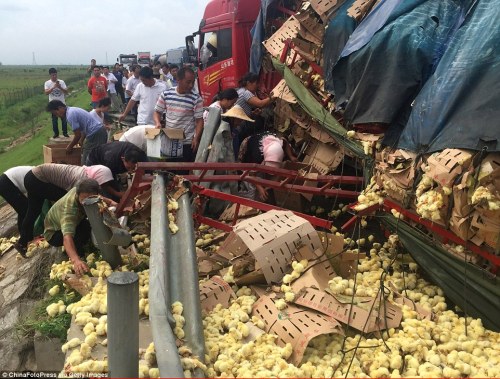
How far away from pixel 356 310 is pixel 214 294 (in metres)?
1.19

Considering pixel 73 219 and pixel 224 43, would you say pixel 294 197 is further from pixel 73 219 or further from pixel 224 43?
pixel 224 43

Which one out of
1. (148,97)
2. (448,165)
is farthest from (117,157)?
(448,165)

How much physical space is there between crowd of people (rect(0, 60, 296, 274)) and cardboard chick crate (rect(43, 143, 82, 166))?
0.10 meters

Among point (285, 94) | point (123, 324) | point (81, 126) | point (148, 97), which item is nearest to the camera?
point (123, 324)

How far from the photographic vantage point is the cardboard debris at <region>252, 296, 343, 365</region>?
Answer: 3.16 m

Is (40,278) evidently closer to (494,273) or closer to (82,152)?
(82,152)

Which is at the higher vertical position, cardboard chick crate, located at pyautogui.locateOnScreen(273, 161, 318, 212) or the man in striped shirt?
the man in striped shirt

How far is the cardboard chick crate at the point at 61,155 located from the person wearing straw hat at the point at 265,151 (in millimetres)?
3240

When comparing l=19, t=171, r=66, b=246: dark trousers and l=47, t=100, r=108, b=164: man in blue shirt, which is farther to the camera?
l=47, t=100, r=108, b=164: man in blue shirt

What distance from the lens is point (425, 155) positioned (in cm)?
368

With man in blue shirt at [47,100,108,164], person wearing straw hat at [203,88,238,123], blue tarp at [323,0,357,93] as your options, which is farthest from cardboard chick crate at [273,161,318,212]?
man in blue shirt at [47,100,108,164]

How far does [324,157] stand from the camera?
644cm

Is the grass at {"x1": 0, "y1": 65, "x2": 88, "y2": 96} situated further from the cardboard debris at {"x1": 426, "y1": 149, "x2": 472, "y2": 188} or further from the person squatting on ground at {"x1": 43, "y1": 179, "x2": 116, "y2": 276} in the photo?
the cardboard debris at {"x1": 426, "y1": 149, "x2": 472, "y2": 188}

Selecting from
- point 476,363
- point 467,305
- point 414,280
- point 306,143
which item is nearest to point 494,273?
point 467,305
